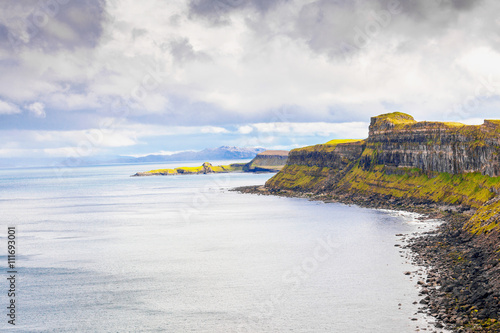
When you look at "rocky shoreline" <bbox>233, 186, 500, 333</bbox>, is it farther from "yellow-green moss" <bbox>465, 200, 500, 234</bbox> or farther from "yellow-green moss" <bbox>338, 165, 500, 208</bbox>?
"yellow-green moss" <bbox>338, 165, 500, 208</bbox>

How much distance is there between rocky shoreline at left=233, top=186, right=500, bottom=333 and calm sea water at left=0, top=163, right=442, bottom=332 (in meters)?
3.29

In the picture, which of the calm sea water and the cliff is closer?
the cliff

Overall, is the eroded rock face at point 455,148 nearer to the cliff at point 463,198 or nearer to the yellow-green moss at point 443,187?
the cliff at point 463,198

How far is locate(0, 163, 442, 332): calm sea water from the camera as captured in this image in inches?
2395

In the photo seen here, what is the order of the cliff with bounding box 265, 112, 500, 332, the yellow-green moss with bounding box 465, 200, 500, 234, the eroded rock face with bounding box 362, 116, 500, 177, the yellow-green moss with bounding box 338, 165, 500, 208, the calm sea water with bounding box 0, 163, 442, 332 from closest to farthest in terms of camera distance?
1. the cliff with bounding box 265, 112, 500, 332
2. the calm sea water with bounding box 0, 163, 442, 332
3. the yellow-green moss with bounding box 465, 200, 500, 234
4. the yellow-green moss with bounding box 338, 165, 500, 208
5. the eroded rock face with bounding box 362, 116, 500, 177

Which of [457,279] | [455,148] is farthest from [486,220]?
[455,148]

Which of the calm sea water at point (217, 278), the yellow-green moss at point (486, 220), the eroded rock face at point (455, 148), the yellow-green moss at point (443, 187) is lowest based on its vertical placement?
the calm sea water at point (217, 278)

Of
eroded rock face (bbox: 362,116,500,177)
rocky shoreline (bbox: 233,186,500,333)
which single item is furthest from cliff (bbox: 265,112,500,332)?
rocky shoreline (bbox: 233,186,500,333)

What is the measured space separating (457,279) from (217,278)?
130 feet

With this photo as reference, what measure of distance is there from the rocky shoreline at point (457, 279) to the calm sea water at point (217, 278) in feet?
10.8

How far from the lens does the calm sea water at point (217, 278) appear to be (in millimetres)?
60844

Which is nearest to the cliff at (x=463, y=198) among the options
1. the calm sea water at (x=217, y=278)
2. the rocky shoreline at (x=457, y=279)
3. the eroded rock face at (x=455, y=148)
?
the eroded rock face at (x=455, y=148)

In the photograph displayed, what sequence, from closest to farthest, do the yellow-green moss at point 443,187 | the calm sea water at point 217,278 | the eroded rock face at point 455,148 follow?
the calm sea water at point 217,278, the yellow-green moss at point 443,187, the eroded rock face at point 455,148

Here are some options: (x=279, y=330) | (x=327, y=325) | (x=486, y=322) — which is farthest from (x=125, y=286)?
(x=486, y=322)
